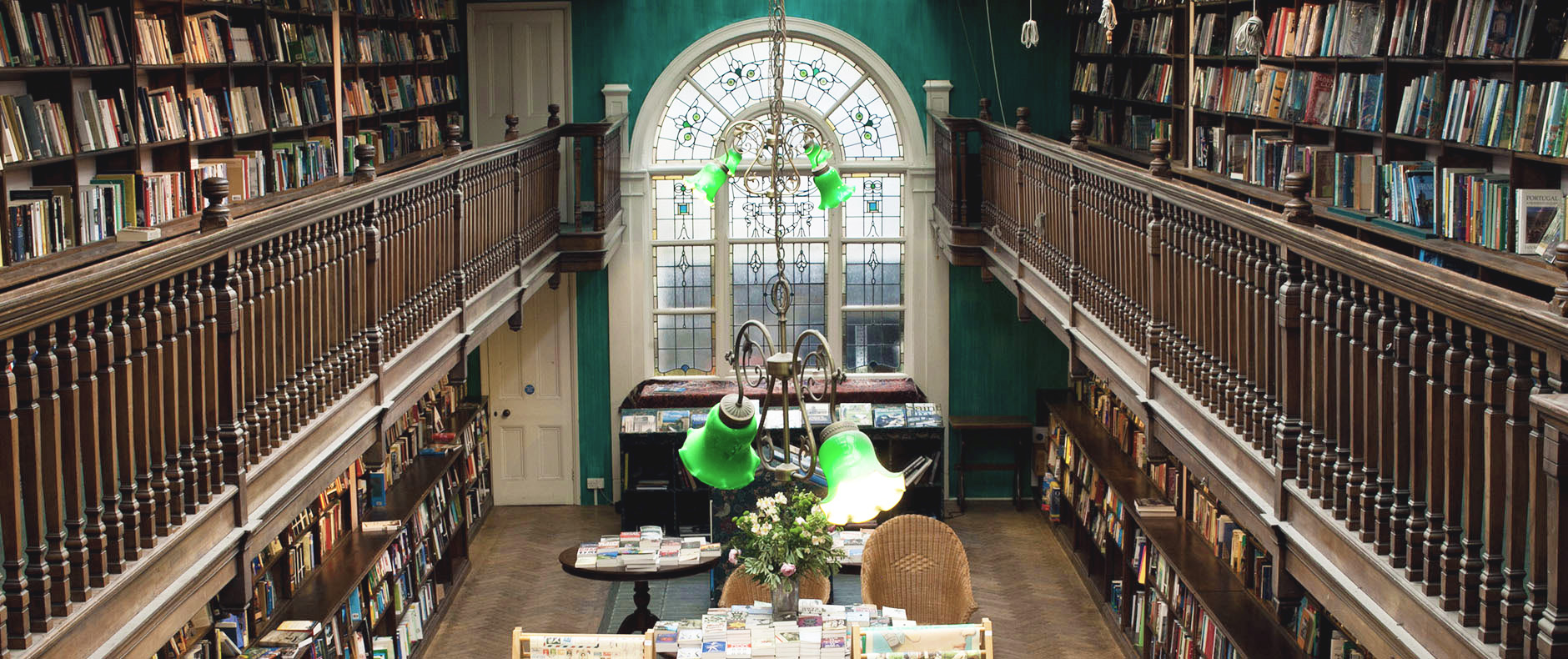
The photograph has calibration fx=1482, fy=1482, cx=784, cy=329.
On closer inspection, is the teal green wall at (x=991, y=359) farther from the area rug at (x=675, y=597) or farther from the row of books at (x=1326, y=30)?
the row of books at (x=1326, y=30)

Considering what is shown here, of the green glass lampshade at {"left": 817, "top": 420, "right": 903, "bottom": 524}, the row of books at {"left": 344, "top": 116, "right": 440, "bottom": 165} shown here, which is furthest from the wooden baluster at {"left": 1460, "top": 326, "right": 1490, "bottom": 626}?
the row of books at {"left": 344, "top": 116, "right": 440, "bottom": 165}

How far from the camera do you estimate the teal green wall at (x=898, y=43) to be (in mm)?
12203

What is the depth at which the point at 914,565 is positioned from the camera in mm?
8781

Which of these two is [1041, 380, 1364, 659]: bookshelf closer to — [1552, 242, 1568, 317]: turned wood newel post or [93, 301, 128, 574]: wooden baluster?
[1552, 242, 1568, 317]: turned wood newel post

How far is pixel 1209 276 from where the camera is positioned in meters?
5.23

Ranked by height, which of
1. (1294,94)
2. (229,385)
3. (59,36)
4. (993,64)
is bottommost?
(229,385)

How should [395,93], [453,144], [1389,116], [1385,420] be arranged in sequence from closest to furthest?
[1385,420] < [1389,116] < [453,144] < [395,93]

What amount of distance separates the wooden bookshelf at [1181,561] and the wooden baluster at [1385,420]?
3151mm

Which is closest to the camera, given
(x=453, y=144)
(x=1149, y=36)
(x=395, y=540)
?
(x=453, y=144)

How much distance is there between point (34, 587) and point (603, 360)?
30.6 ft

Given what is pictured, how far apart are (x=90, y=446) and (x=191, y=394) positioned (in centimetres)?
59

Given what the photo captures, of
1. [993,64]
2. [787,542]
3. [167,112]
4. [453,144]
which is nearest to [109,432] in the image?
[167,112]

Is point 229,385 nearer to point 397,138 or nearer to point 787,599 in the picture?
point 787,599

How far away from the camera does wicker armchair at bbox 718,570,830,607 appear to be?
8.52 meters
